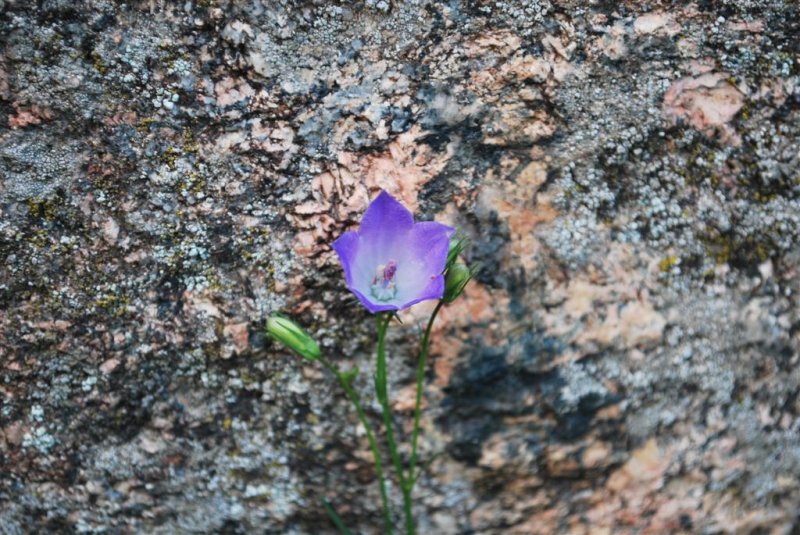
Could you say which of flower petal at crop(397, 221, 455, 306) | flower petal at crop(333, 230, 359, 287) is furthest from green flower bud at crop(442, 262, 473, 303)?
flower petal at crop(333, 230, 359, 287)

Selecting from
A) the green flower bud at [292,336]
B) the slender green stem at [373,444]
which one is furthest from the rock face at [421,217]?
the green flower bud at [292,336]

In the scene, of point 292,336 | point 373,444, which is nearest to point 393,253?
point 292,336

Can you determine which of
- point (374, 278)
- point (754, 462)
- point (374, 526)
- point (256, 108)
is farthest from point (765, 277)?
point (256, 108)

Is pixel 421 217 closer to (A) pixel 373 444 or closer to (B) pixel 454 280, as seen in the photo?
(B) pixel 454 280

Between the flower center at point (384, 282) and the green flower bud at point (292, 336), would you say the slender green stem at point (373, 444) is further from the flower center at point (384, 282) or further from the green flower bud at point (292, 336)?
the flower center at point (384, 282)

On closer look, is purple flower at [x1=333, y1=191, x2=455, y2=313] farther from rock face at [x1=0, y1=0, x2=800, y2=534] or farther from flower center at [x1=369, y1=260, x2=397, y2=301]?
rock face at [x1=0, y1=0, x2=800, y2=534]

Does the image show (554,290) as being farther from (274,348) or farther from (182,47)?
(182,47)

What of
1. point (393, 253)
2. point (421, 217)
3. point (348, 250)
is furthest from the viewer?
point (421, 217)
